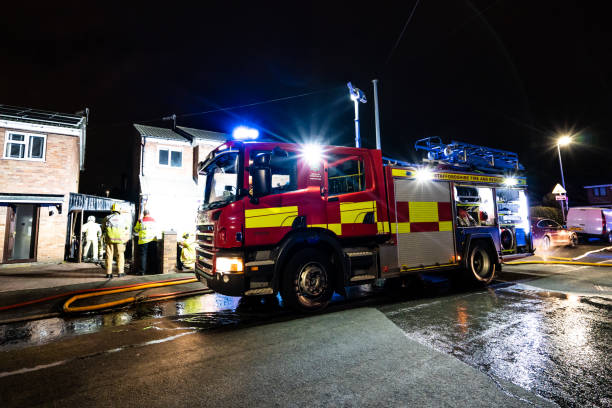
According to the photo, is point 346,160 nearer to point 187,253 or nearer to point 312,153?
point 312,153

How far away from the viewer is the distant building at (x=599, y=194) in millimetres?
37312

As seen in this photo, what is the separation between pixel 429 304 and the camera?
496cm

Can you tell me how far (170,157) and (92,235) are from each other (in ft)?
24.4

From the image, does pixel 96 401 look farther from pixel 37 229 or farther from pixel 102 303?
pixel 37 229

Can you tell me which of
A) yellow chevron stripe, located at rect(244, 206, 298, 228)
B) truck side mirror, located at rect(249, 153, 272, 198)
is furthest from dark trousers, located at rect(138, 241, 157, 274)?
truck side mirror, located at rect(249, 153, 272, 198)

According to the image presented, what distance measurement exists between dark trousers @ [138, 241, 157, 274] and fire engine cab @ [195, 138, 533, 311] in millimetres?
4391

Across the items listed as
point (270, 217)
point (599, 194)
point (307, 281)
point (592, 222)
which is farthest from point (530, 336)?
point (599, 194)

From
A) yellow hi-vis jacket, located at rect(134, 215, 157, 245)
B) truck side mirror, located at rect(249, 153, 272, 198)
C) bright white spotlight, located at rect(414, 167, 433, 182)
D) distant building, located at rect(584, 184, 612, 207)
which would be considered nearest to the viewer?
truck side mirror, located at rect(249, 153, 272, 198)

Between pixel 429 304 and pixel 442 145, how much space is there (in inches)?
158

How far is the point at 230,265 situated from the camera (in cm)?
407

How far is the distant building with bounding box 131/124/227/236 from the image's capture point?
16875 millimetres

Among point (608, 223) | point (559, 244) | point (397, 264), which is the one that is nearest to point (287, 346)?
point (397, 264)

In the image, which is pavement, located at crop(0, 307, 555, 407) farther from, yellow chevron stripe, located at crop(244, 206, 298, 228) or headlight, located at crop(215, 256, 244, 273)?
yellow chevron stripe, located at crop(244, 206, 298, 228)

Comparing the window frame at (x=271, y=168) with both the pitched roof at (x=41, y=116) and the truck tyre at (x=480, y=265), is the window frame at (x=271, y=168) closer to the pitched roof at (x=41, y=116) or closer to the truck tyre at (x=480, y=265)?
the truck tyre at (x=480, y=265)
